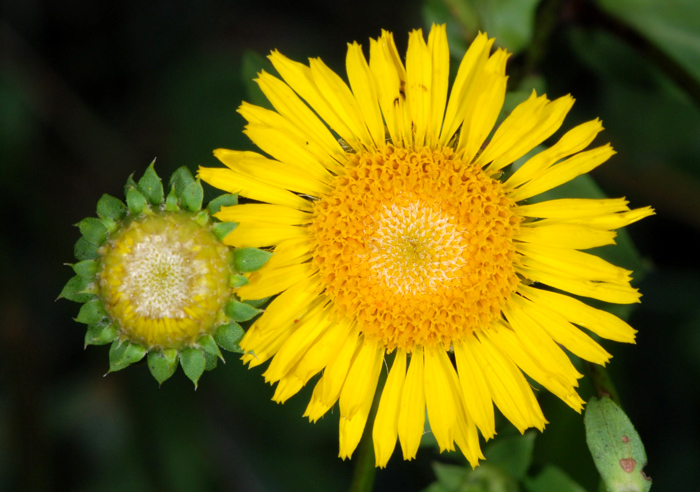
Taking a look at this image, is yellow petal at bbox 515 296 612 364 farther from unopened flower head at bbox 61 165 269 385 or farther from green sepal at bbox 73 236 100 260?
green sepal at bbox 73 236 100 260

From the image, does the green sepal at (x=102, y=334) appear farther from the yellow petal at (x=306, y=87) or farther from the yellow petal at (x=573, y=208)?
the yellow petal at (x=573, y=208)

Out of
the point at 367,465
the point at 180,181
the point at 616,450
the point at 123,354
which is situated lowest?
the point at 367,465

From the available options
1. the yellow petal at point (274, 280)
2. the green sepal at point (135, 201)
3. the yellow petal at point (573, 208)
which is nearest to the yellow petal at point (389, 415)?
the yellow petal at point (274, 280)

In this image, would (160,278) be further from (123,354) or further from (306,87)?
(306,87)

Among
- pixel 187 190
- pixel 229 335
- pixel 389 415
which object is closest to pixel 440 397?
pixel 389 415

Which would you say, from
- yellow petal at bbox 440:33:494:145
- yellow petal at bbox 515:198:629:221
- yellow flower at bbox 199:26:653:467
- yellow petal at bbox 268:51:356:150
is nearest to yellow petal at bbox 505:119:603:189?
yellow flower at bbox 199:26:653:467

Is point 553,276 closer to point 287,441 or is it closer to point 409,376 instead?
point 409,376

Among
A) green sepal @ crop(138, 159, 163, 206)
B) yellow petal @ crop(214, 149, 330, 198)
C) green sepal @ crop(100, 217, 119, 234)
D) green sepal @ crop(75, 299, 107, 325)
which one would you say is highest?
yellow petal @ crop(214, 149, 330, 198)
